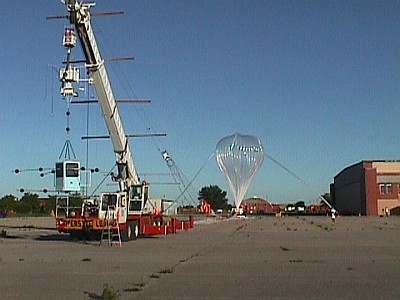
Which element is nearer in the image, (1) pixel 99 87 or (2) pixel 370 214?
(1) pixel 99 87

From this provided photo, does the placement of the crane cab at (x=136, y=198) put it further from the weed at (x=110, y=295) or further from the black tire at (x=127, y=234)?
the weed at (x=110, y=295)

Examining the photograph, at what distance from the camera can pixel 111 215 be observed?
34656 millimetres

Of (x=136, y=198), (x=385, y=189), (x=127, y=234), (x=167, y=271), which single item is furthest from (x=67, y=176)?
(x=385, y=189)

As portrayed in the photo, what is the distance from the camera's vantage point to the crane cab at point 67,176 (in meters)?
35.7

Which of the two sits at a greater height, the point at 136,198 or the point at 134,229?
the point at 136,198

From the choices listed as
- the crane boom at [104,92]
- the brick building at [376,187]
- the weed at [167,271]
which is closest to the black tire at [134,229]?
the crane boom at [104,92]

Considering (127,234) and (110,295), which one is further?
(127,234)

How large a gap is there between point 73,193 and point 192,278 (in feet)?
64.8

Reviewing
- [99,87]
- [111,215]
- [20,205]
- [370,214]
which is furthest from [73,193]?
[20,205]

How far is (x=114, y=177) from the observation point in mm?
38781

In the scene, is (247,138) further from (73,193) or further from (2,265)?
(2,265)

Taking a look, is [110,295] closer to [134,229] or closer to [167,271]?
[167,271]

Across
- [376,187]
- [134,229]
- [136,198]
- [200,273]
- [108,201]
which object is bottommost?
[200,273]

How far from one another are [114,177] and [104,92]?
19.1 feet
